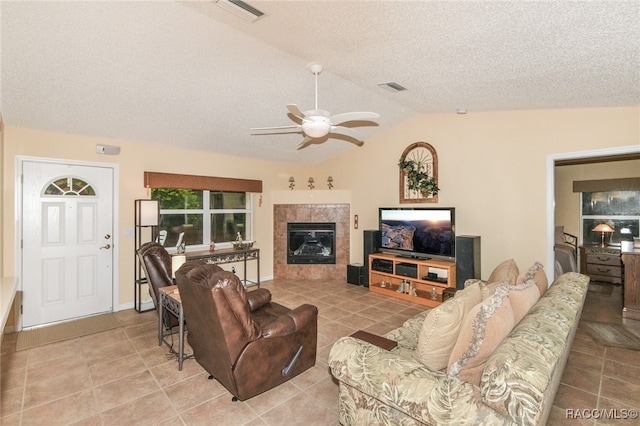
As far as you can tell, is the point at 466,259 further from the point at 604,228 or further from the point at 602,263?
the point at 604,228

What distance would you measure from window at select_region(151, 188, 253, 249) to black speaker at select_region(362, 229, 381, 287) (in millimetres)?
2270

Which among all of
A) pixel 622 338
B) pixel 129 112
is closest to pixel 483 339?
pixel 622 338

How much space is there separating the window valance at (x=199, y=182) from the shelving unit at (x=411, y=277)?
2640mm

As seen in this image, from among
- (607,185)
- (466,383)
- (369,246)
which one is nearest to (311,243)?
(369,246)

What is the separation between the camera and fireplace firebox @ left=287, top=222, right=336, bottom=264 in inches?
251

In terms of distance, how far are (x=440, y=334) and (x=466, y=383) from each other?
359 mm

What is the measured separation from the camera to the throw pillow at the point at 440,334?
179cm

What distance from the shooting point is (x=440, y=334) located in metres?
1.79

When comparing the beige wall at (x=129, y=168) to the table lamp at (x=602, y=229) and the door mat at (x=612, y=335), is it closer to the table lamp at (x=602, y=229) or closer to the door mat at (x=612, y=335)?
the door mat at (x=612, y=335)

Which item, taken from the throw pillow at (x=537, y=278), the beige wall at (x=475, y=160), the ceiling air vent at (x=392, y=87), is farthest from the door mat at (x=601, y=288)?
the ceiling air vent at (x=392, y=87)

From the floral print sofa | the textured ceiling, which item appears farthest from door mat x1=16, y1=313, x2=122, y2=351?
the floral print sofa

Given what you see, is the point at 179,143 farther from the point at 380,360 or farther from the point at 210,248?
the point at 380,360

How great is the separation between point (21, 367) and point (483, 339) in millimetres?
3957

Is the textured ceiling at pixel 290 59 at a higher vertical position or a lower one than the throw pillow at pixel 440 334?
higher
